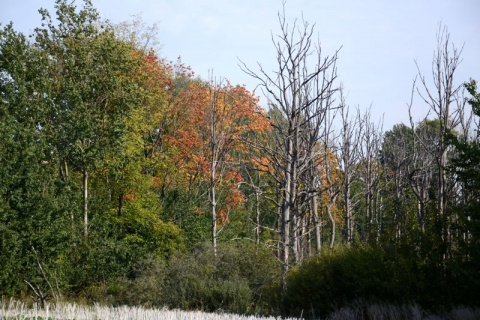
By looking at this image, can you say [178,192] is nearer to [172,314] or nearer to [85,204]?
[85,204]

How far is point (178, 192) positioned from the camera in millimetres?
31766

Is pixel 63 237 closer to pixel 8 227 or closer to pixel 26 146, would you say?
pixel 8 227

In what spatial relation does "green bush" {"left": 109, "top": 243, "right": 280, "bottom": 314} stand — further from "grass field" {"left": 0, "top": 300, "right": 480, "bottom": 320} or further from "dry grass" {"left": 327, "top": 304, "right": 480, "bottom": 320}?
"grass field" {"left": 0, "top": 300, "right": 480, "bottom": 320}

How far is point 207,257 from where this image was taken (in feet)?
Result: 66.7

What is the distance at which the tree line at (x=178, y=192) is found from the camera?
14836 mm

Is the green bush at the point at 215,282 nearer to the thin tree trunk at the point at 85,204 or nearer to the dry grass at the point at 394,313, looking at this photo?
the dry grass at the point at 394,313

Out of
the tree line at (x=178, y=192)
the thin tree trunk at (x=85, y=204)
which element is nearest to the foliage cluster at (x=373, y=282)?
the tree line at (x=178, y=192)

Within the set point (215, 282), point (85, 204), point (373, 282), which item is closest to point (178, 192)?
point (85, 204)

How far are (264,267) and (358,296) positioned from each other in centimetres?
541

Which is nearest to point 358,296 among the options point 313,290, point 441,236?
point 313,290

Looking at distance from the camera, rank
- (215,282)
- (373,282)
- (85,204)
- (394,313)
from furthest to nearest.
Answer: (85,204), (215,282), (373,282), (394,313)

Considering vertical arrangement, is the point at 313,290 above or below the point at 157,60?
below

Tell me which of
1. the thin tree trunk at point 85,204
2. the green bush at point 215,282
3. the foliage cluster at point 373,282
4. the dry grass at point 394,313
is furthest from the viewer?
the thin tree trunk at point 85,204

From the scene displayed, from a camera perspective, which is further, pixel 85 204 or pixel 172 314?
pixel 85 204
